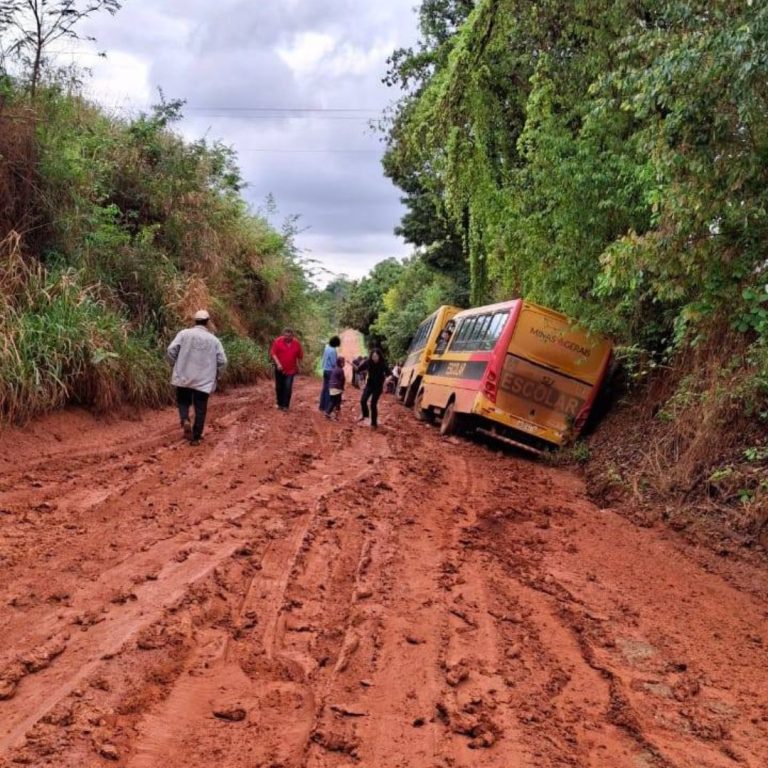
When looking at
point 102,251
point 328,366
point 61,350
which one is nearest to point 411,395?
point 328,366

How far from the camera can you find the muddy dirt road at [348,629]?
3.02 m

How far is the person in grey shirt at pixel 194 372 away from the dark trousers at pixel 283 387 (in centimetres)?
401

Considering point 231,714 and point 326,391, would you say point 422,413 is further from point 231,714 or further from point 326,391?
point 231,714

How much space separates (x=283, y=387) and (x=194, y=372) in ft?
14.5

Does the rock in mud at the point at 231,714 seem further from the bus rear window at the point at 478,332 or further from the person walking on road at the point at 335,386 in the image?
the person walking on road at the point at 335,386

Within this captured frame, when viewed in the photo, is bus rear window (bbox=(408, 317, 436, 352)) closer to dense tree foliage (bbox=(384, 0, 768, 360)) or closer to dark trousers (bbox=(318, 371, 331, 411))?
dense tree foliage (bbox=(384, 0, 768, 360))

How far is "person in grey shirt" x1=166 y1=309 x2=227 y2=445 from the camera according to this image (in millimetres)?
9641

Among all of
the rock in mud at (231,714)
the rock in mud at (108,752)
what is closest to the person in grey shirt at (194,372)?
the rock in mud at (231,714)

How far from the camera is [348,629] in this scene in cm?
412

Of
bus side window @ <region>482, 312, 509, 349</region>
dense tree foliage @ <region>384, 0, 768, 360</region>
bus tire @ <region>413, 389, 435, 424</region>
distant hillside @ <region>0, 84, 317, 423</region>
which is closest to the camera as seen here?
dense tree foliage @ <region>384, 0, 768, 360</region>

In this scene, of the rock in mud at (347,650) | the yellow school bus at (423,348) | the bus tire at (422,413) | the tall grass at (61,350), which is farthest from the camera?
the yellow school bus at (423,348)

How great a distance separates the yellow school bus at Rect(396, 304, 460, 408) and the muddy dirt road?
10.3m

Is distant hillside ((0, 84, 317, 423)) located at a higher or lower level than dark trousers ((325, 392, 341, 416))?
higher

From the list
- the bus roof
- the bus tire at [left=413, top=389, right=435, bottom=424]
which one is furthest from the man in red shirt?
the bus roof
